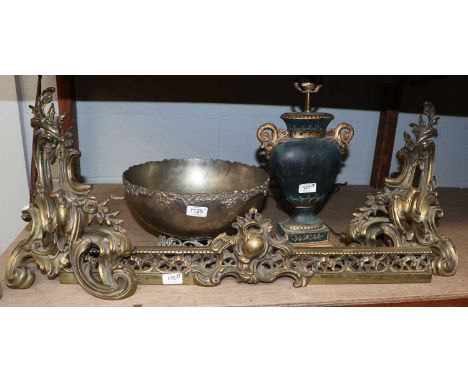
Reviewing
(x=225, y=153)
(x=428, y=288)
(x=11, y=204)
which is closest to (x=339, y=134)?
(x=428, y=288)

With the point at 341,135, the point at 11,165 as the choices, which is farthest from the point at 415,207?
the point at 11,165

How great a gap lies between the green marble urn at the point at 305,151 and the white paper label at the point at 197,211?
10.3 inches

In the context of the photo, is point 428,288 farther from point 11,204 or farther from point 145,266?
point 11,204

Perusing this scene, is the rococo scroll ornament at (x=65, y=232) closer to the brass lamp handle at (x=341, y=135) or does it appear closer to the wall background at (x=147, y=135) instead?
the brass lamp handle at (x=341, y=135)

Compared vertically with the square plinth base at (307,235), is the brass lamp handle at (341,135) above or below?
above

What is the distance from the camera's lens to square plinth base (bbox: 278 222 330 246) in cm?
116

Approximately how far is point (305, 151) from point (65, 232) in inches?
23.9

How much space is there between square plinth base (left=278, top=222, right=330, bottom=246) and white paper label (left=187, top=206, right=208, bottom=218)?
311 millimetres

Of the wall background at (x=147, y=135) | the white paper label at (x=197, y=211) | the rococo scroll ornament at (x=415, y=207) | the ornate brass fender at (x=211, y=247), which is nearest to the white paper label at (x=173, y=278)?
the ornate brass fender at (x=211, y=247)

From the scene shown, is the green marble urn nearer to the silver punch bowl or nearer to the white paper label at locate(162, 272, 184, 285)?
the silver punch bowl

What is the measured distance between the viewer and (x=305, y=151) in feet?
3.51

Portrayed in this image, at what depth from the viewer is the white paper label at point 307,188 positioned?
111cm

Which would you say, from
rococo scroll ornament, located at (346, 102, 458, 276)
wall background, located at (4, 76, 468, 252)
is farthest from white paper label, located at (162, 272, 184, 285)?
wall background, located at (4, 76, 468, 252)

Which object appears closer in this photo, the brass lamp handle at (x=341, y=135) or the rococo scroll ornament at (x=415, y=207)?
the rococo scroll ornament at (x=415, y=207)
